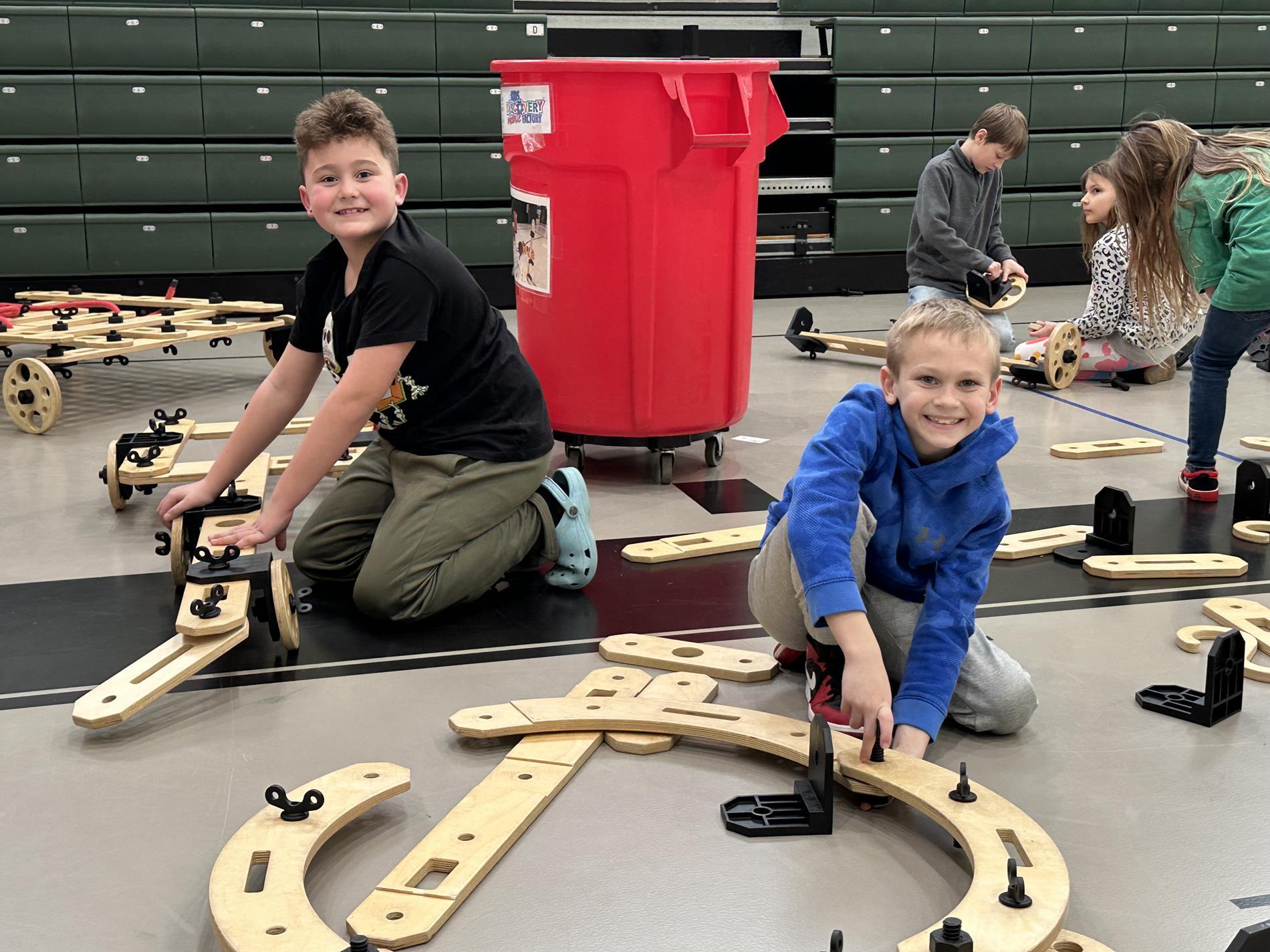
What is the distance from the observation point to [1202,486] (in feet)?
11.5

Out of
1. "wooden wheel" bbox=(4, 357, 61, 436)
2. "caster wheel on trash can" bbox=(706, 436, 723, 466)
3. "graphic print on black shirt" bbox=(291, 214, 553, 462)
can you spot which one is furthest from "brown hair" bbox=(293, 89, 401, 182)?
"wooden wheel" bbox=(4, 357, 61, 436)

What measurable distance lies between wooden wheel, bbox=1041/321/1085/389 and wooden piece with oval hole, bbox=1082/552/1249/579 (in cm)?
204

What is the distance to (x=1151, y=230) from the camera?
3.39m

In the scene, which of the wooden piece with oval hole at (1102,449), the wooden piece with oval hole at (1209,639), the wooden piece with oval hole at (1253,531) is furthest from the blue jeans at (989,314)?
the wooden piece with oval hole at (1209,639)

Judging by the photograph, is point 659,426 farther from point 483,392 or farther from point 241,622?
point 241,622

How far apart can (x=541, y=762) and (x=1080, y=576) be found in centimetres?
150

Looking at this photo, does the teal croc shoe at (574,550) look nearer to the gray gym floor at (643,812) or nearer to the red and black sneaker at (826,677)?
the gray gym floor at (643,812)

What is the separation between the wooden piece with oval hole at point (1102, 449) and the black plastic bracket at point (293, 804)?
9.37ft

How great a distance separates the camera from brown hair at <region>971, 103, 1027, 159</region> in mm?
4984

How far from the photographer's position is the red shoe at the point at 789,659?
239 centimetres

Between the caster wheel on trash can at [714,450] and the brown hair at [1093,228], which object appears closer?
the caster wheel on trash can at [714,450]

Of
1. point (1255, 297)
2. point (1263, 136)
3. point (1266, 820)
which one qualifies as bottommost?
point (1266, 820)

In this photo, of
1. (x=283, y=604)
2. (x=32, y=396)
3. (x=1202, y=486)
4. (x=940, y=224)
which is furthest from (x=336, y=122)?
(x=940, y=224)

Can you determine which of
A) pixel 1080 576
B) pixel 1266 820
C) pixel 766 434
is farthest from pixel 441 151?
pixel 1266 820
